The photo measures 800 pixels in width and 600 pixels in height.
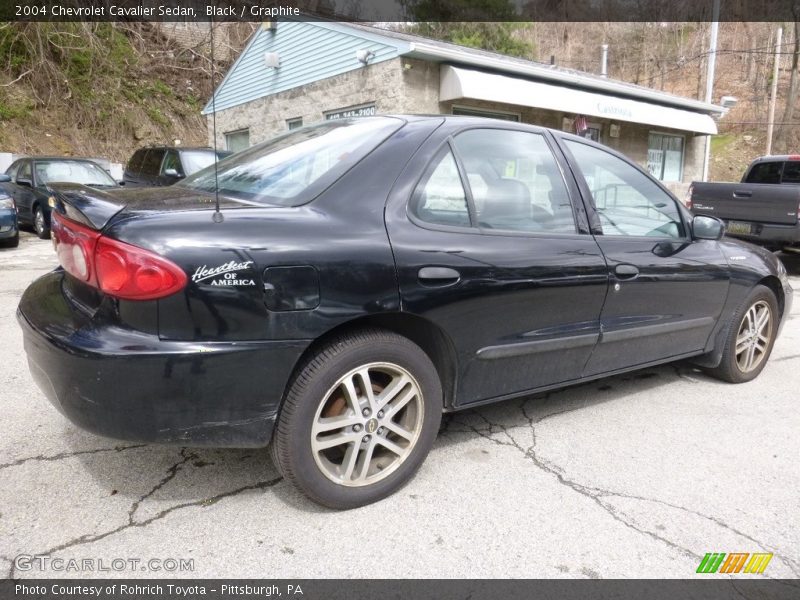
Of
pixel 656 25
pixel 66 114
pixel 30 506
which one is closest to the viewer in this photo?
pixel 30 506

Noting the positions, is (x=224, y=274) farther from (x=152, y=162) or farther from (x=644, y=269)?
(x=152, y=162)

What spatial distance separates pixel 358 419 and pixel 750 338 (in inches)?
124

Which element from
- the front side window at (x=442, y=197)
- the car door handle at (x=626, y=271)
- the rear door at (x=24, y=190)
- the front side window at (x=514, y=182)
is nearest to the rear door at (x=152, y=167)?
the rear door at (x=24, y=190)

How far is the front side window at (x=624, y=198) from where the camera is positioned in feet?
10.6

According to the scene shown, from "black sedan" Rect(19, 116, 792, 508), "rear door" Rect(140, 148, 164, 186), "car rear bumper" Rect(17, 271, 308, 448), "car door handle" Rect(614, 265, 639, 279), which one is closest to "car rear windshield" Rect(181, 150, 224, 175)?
"rear door" Rect(140, 148, 164, 186)

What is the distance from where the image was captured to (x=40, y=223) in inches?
449

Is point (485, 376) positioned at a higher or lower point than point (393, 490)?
higher

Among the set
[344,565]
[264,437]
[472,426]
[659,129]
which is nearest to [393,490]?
[344,565]

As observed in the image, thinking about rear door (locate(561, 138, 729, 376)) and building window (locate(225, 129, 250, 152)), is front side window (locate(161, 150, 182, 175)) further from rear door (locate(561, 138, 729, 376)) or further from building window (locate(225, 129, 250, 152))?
rear door (locate(561, 138, 729, 376))

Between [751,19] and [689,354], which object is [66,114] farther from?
[751,19]

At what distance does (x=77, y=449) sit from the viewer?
2816mm

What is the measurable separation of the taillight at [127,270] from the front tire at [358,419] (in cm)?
58

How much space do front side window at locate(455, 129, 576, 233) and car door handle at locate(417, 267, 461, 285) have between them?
333mm

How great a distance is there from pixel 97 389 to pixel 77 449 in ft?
3.53
